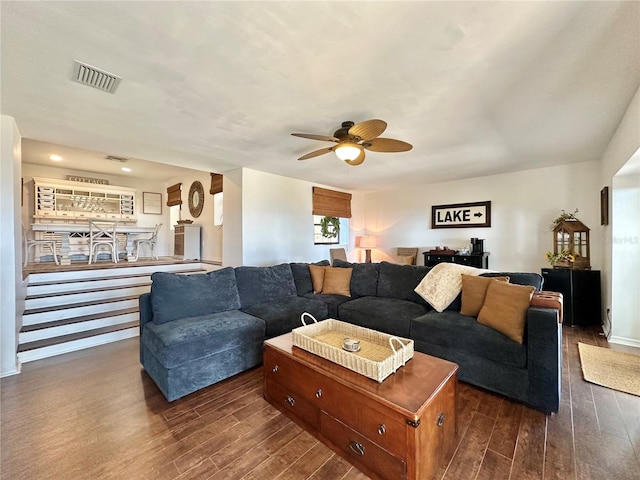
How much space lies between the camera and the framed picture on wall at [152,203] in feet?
22.8

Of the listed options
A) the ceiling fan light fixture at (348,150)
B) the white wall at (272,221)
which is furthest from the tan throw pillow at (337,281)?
the ceiling fan light fixture at (348,150)

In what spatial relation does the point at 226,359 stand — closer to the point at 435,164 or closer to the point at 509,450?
the point at 509,450

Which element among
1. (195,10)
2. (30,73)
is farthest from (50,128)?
(195,10)

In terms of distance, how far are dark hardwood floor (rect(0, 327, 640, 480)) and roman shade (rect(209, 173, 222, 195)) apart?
12.0 ft

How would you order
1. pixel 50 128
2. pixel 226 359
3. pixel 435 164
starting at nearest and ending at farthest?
1. pixel 226 359
2. pixel 50 128
3. pixel 435 164

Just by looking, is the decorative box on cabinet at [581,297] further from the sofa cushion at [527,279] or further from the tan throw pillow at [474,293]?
the tan throw pillow at [474,293]

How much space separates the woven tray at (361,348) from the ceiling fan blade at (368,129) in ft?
5.35

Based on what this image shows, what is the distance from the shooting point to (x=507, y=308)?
2.12 metres

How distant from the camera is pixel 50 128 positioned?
9.23 feet

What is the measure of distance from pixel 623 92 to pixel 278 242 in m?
4.57

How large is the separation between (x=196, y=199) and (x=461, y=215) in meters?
5.89

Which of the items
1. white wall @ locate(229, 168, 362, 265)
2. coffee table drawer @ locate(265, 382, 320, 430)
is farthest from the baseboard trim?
white wall @ locate(229, 168, 362, 265)

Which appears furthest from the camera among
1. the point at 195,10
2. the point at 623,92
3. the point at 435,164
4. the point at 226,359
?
the point at 435,164

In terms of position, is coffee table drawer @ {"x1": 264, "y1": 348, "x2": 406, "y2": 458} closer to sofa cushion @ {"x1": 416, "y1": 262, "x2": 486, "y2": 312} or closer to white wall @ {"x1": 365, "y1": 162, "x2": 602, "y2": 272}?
sofa cushion @ {"x1": 416, "y1": 262, "x2": 486, "y2": 312}
